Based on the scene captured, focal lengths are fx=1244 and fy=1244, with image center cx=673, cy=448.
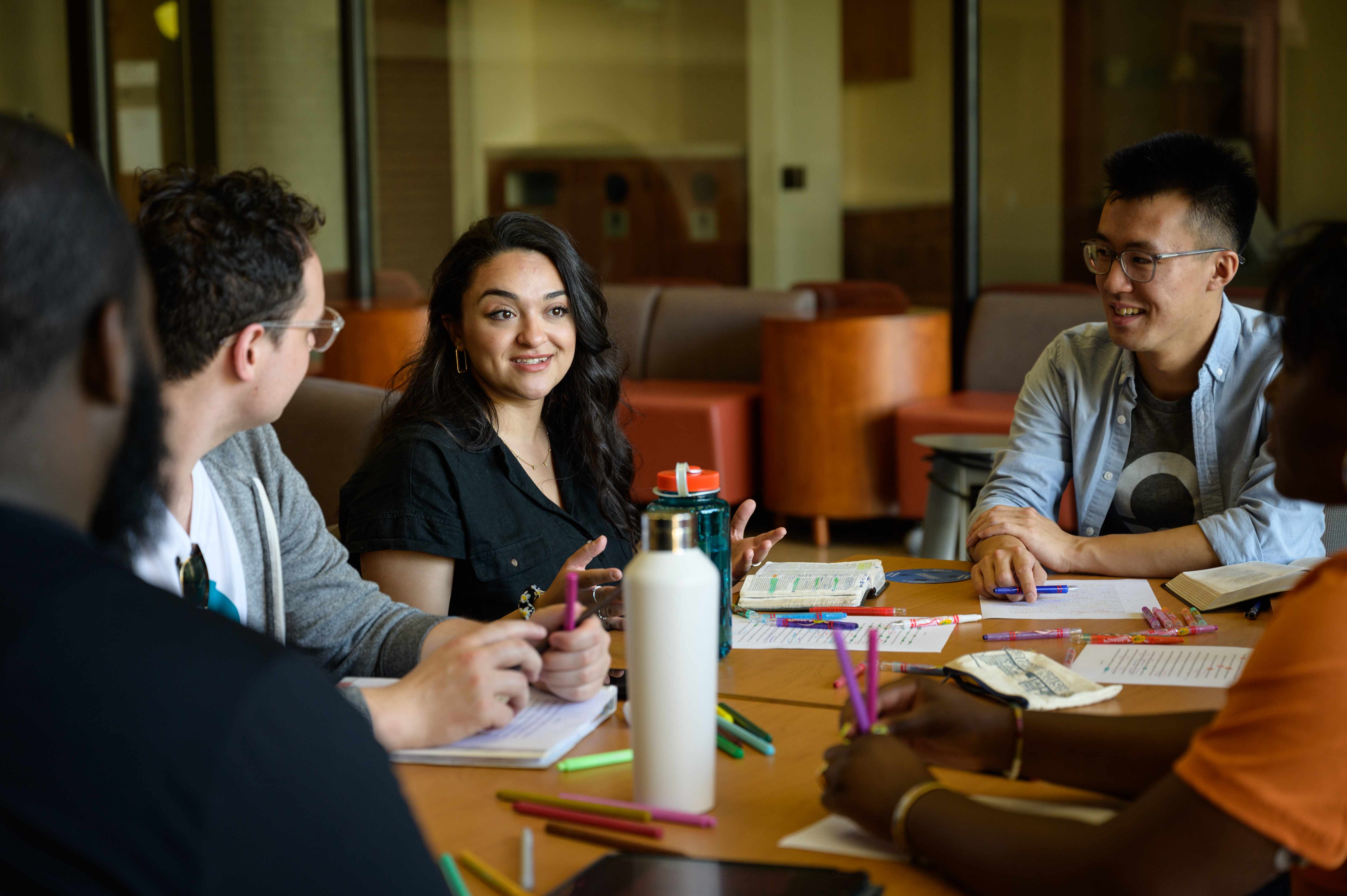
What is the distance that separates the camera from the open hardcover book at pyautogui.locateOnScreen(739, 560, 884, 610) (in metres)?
1.70

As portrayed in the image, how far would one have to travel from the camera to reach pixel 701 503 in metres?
1.40

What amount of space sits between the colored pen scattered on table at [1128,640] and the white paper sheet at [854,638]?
0.16m

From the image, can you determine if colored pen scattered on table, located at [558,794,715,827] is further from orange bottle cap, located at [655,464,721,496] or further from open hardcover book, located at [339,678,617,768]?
orange bottle cap, located at [655,464,721,496]

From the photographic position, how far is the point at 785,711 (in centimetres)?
130

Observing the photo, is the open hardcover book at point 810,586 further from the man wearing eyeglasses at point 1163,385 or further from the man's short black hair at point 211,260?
the man's short black hair at point 211,260

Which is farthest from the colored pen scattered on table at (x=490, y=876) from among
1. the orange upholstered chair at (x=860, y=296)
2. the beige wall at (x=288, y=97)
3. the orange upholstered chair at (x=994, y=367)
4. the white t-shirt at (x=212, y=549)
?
the beige wall at (x=288, y=97)

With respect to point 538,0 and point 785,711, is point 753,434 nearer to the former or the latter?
point 538,0

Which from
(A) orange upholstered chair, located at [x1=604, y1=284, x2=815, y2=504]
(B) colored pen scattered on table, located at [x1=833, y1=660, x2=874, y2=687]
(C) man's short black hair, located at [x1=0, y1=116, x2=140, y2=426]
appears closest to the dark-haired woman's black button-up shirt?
(B) colored pen scattered on table, located at [x1=833, y1=660, x2=874, y2=687]

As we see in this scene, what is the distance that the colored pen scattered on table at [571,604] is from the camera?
1141 millimetres

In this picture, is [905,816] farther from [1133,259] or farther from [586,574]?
[1133,259]

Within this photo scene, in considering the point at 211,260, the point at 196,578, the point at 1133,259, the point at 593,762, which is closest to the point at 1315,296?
the point at 593,762

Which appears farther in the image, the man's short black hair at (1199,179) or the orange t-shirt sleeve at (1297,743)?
the man's short black hair at (1199,179)

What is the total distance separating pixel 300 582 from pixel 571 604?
0.56 m

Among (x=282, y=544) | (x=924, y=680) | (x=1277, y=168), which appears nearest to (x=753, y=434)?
(x=1277, y=168)
